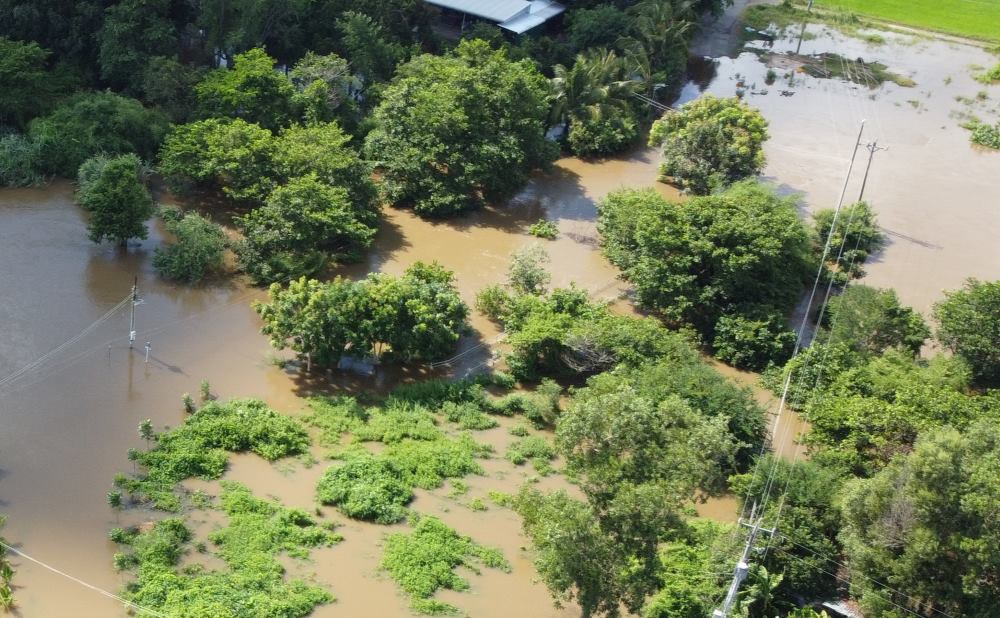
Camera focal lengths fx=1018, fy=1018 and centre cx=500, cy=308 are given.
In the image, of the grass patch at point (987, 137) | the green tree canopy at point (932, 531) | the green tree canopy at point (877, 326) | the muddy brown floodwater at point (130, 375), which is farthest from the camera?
the grass patch at point (987, 137)

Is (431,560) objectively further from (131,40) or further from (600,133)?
(131,40)

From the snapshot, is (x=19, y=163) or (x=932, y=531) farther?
(x=19, y=163)

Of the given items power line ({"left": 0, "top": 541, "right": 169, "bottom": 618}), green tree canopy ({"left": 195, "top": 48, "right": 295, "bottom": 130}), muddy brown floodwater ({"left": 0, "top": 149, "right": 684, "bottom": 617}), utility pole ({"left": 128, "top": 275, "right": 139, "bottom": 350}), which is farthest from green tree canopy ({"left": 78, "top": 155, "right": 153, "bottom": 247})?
power line ({"left": 0, "top": 541, "right": 169, "bottom": 618})

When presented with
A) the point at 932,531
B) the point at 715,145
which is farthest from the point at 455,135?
the point at 932,531

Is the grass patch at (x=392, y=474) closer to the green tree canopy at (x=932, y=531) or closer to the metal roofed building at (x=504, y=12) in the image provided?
the green tree canopy at (x=932, y=531)

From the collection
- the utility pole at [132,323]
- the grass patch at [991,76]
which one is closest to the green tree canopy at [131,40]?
the utility pole at [132,323]

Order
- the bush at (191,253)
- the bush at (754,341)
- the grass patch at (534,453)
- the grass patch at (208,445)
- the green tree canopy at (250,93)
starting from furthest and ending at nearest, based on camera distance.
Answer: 1. the green tree canopy at (250,93)
2. the bush at (191,253)
3. the bush at (754,341)
4. the grass patch at (534,453)
5. the grass patch at (208,445)

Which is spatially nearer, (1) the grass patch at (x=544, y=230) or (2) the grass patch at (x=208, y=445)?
(2) the grass patch at (x=208, y=445)
